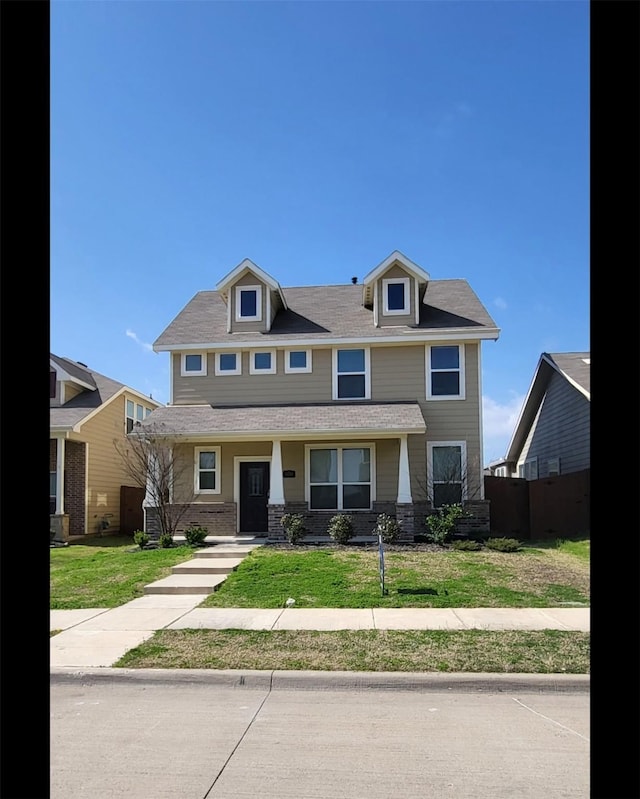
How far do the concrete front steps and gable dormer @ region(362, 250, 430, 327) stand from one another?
7663 millimetres

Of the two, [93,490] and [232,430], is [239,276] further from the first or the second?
[93,490]

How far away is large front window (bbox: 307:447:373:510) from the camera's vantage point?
1822 cm

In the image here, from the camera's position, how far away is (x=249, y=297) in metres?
20.0

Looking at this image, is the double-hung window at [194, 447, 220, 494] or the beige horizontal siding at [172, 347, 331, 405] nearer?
the double-hung window at [194, 447, 220, 494]

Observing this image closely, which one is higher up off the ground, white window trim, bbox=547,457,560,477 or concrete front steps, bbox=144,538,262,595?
white window trim, bbox=547,457,560,477

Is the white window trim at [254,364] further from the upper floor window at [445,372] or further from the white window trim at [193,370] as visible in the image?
the upper floor window at [445,372]

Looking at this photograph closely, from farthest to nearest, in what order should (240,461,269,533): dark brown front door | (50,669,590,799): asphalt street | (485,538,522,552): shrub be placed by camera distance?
(240,461,269,533): dark brown front door < (485,538,522,552): shrub < (50,669,590,799): asphalt street

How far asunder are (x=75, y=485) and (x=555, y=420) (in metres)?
15.3

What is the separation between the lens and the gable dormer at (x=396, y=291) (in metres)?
19.0

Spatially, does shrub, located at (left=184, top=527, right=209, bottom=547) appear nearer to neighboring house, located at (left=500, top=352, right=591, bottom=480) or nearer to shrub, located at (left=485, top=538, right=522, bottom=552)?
shrub, located at (left=485, top=538, right=522, bottom=552)

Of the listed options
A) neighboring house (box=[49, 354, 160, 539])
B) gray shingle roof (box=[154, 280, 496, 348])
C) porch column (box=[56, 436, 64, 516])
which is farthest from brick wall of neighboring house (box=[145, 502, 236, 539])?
gray shingle roof (box=[154, 280, 496, 348])
